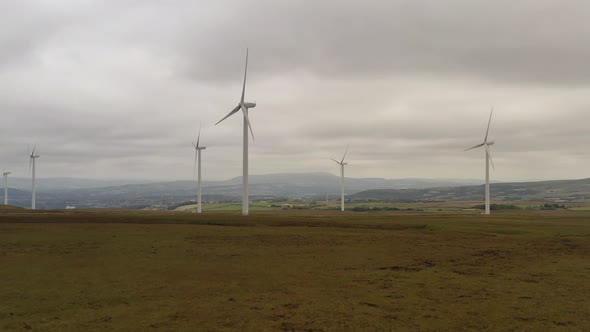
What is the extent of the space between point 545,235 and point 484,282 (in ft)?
112

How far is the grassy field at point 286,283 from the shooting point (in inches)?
808

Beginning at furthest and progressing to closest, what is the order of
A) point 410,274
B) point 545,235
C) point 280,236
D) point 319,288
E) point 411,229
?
1. point 411,229
2. point 545,235
3. point 280,236
4. point 410,274
5. point 319,288

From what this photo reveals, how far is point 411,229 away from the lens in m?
64.6

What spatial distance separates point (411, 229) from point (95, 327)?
51.6 meters

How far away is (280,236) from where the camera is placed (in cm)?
5172

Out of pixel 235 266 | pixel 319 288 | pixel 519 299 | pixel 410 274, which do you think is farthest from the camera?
pixel 235 266

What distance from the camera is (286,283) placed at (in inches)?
1117

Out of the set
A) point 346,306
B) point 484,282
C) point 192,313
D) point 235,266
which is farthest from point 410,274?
point 192,313

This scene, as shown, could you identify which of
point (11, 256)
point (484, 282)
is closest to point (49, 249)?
point (11, 256)

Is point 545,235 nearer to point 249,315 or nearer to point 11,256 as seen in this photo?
point 249,315

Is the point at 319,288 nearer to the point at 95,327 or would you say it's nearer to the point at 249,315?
the point at 249,315

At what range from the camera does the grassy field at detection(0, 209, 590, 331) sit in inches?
808

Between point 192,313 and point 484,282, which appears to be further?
point 484,282

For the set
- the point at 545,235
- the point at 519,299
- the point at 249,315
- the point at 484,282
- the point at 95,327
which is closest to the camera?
the point at 95,327
